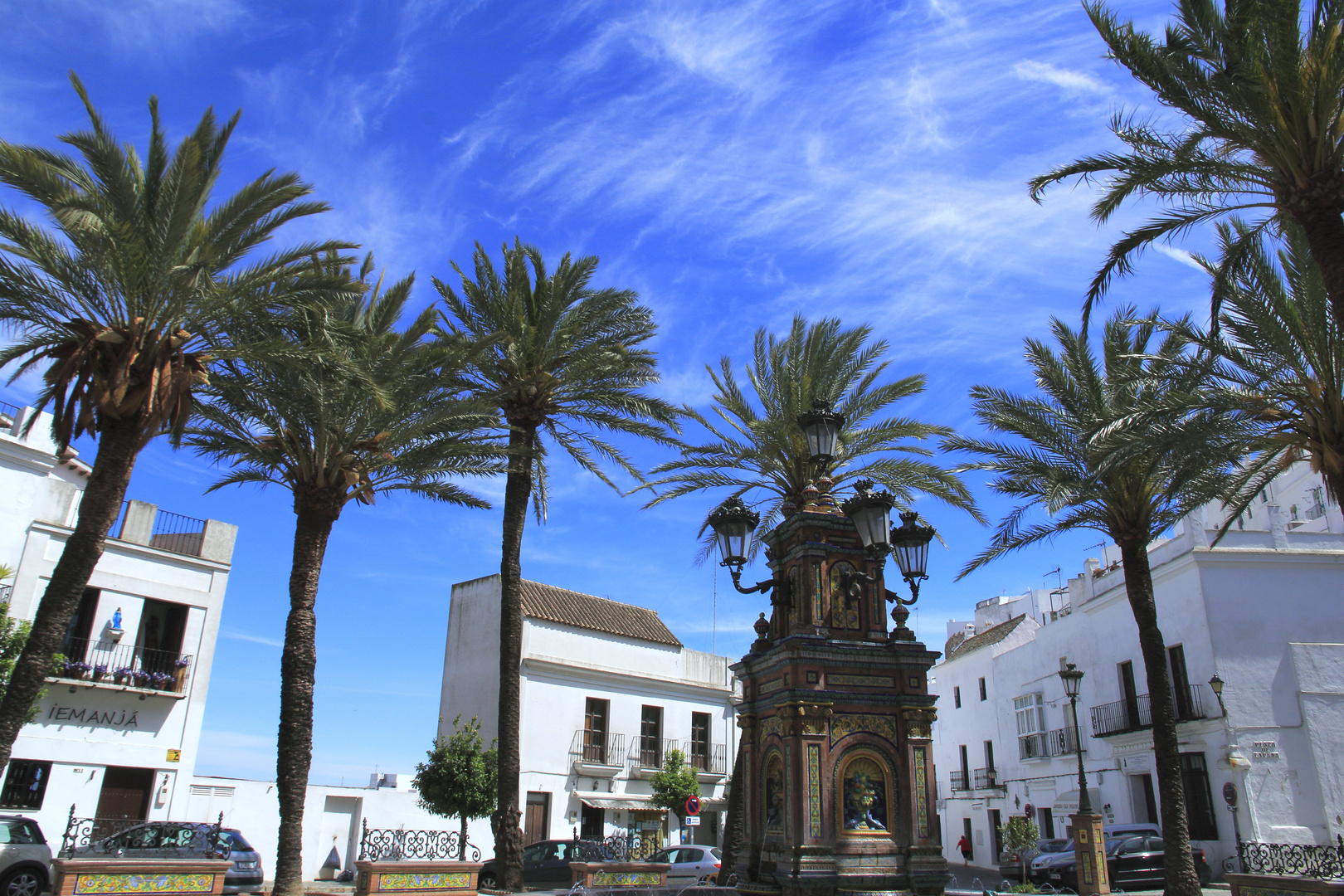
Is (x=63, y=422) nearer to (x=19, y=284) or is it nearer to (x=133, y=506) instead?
(x=19, y=284)

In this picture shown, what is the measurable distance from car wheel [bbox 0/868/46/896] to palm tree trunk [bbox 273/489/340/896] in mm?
3744

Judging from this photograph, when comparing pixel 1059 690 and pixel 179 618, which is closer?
pixel 179 618

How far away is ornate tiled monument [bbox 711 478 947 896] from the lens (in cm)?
796

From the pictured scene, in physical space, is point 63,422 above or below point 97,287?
below

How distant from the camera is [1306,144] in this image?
9859 mm

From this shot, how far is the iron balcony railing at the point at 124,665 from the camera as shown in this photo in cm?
2047

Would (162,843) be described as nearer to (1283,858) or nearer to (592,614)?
(592,614)

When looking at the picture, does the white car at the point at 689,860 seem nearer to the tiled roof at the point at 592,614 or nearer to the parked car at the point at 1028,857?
the parked car at the point at 1028,857

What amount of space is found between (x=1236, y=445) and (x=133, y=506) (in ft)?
81.3

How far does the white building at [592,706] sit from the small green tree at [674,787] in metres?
1.15

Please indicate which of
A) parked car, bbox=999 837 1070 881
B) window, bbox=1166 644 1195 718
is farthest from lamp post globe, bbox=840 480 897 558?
window, bbox=1166 644 1195 718

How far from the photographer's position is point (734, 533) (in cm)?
916

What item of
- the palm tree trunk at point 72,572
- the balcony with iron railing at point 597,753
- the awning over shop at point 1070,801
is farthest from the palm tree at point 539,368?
the awning over shop at point 1070,801

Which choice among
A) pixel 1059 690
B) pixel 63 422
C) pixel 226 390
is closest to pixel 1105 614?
pixel 1059 690
